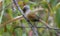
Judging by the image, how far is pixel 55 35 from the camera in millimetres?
1421

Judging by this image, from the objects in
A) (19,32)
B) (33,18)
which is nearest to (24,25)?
(19,32)

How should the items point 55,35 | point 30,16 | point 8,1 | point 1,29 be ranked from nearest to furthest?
point 30,16 < point 8,1 < point 1,29 < point 55,35

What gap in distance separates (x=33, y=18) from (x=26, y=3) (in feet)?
0.92

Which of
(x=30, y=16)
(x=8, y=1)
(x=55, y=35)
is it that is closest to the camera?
(x=30, y=16)

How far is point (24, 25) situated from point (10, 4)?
0.19m

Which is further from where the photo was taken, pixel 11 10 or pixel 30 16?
pixel 11 10

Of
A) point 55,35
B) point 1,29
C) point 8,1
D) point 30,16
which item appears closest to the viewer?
point 30,16

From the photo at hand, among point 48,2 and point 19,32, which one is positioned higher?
point 48,2

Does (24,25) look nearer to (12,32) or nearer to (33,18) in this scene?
(12,32)

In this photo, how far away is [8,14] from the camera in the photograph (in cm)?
123

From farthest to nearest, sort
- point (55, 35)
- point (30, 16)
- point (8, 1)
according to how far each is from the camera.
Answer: point (55, 35) < point (8, 1) < point (30, 16)

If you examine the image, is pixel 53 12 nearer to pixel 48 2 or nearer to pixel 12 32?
pixel 48 2

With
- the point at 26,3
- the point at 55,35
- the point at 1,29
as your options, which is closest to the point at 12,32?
the point at 1,29

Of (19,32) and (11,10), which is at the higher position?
(11,10)
